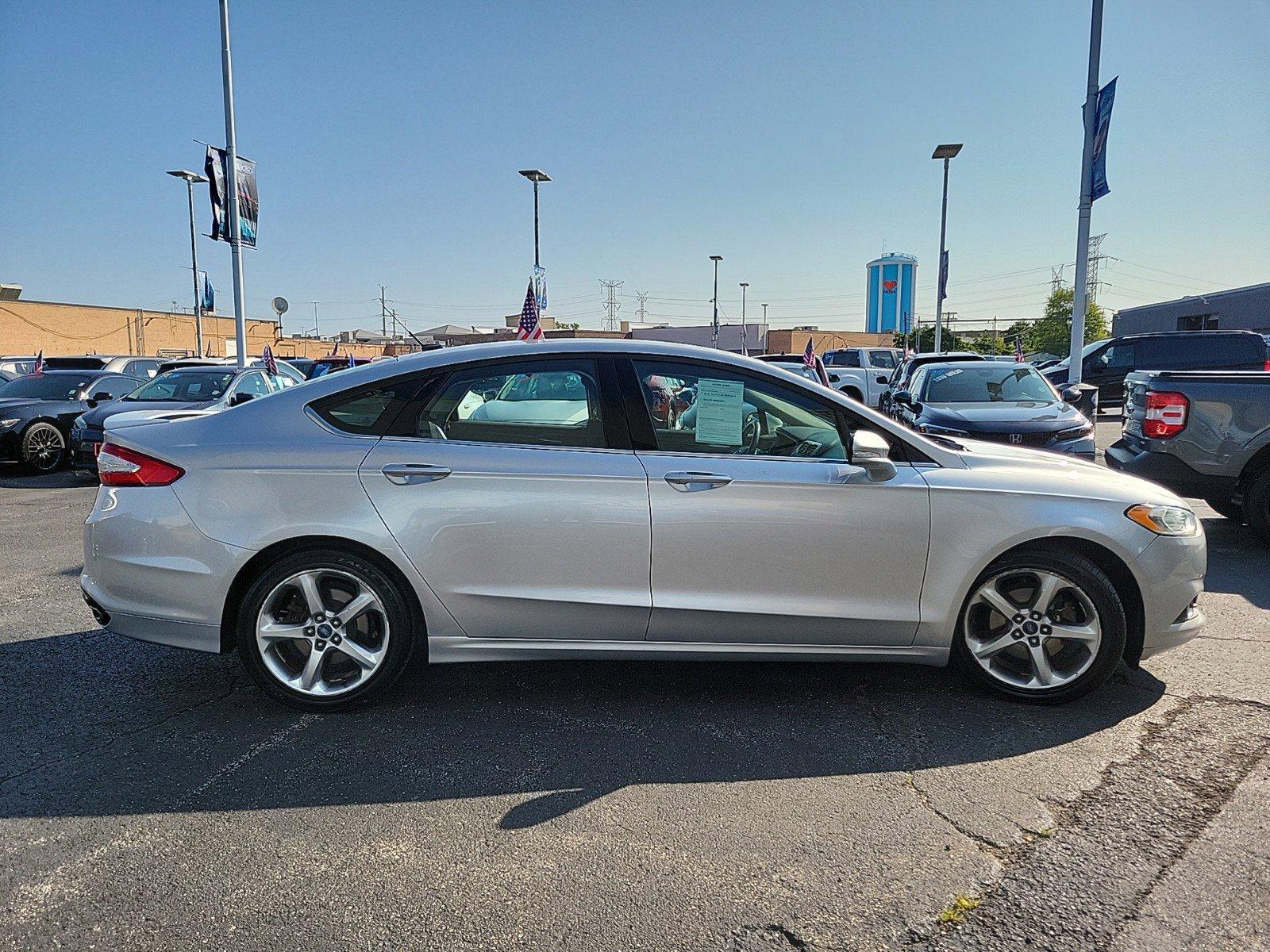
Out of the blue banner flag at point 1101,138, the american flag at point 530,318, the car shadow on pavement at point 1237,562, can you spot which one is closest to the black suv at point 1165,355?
the blue banner flag at point 1101,138

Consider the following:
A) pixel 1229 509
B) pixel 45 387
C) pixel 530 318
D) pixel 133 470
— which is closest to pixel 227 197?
pixel 45 387

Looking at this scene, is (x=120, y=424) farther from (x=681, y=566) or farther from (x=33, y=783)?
(x=681, y=566)

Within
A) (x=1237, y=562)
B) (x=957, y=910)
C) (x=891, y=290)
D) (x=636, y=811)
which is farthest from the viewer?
(x=891, y=290)

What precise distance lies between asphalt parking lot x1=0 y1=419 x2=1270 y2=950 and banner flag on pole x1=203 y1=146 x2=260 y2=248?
46.8 feet

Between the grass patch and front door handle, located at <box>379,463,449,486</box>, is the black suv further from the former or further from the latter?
the grass patch

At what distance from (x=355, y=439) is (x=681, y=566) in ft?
4.98

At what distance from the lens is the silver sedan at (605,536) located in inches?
145

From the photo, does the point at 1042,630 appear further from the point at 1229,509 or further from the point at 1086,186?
the point at 1086,186

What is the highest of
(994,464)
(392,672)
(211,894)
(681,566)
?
(994,464)

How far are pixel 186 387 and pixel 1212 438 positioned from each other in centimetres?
1292

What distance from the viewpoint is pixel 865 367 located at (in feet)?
84.5

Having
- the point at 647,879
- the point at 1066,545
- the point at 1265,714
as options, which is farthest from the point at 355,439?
the point at 1265,714

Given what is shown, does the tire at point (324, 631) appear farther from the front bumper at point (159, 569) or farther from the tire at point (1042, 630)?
the tire at point (1042, 630)

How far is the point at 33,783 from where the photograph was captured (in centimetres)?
318
